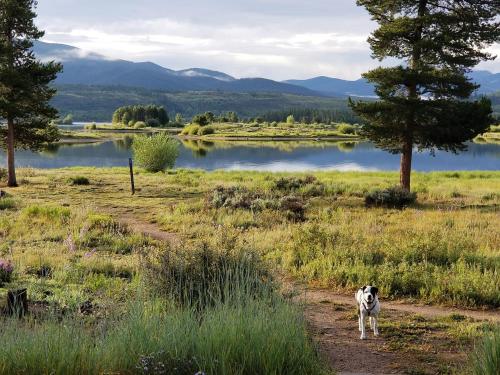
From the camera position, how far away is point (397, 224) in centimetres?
1838

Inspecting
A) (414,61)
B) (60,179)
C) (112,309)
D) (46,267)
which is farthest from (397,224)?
(60,179)

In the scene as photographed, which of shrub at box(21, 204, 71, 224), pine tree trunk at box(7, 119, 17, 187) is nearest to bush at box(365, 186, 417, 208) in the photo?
shrub at box(21, 204, 71, 224)

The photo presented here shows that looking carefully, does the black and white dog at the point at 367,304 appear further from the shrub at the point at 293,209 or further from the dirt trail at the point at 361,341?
the shrub at the point at 293,209

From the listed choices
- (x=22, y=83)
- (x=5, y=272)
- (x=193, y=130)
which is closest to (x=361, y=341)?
(x=5, y=272)

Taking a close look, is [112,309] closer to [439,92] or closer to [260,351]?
[260,351]

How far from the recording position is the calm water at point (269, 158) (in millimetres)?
60844

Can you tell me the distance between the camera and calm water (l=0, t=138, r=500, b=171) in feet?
200

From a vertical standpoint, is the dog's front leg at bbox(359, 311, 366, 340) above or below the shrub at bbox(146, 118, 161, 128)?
below

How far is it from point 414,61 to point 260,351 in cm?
2236

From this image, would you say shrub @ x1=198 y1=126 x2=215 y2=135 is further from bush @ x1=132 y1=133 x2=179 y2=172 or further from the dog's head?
the dog's head

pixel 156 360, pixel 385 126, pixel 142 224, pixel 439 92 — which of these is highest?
pixel 439 92

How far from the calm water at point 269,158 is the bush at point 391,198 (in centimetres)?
3198

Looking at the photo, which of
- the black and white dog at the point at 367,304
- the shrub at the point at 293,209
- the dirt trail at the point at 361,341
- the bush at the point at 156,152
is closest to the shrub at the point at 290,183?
the shrub at the point at 293,209

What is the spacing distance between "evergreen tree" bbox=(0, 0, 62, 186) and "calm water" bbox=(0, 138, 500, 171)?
82.5ft
